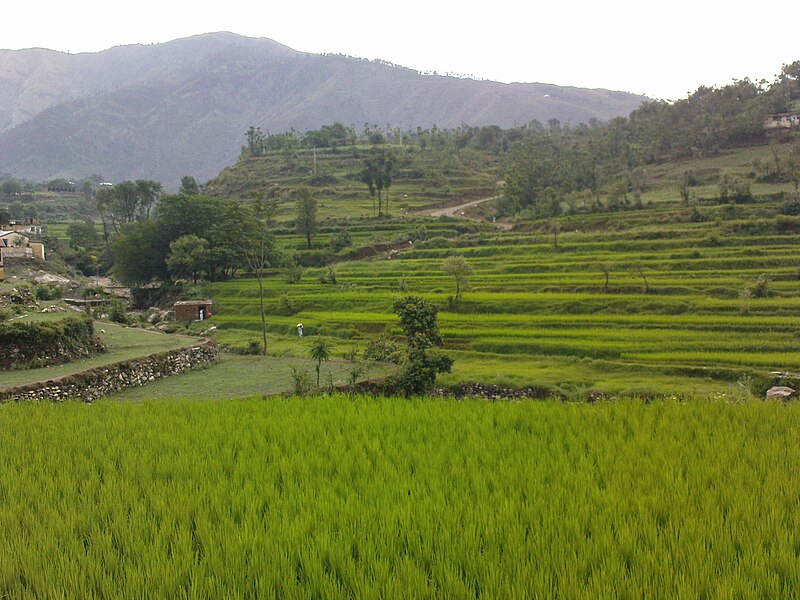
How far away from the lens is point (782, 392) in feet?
54.3

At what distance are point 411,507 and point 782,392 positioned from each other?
1647 centimetres

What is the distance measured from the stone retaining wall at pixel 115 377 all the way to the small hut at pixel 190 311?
14299 mm

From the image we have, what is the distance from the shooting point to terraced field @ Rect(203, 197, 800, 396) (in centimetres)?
2039

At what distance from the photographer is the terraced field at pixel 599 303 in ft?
66.9

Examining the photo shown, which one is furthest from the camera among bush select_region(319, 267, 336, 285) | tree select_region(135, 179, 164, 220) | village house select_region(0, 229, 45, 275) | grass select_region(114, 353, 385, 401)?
tree select_region(135, 179, 164, 220)

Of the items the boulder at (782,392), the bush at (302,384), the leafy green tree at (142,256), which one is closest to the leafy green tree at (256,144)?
the leafy green tree at (142,256)

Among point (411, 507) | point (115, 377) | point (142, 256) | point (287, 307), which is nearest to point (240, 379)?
point (115, 377)

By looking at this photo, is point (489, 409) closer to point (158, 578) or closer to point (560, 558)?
point (560, 558)

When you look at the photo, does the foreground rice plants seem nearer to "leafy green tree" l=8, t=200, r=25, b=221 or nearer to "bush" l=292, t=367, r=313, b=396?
"bush" l=292, t=367, r=313, b=396

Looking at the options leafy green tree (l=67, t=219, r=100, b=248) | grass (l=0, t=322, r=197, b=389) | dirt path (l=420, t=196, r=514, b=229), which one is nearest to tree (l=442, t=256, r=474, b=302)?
grass (l=0, t=322, r=197, b=389)

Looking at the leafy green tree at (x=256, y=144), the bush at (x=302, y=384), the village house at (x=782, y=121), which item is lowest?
the bush at (x=302, y=384)

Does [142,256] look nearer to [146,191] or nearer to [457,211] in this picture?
[146,191]

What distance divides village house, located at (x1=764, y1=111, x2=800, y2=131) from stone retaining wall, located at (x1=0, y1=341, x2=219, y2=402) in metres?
68.9

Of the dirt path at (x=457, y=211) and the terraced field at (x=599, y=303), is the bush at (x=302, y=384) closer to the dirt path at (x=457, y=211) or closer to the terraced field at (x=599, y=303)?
the terraced field at (x=599, y=303)
